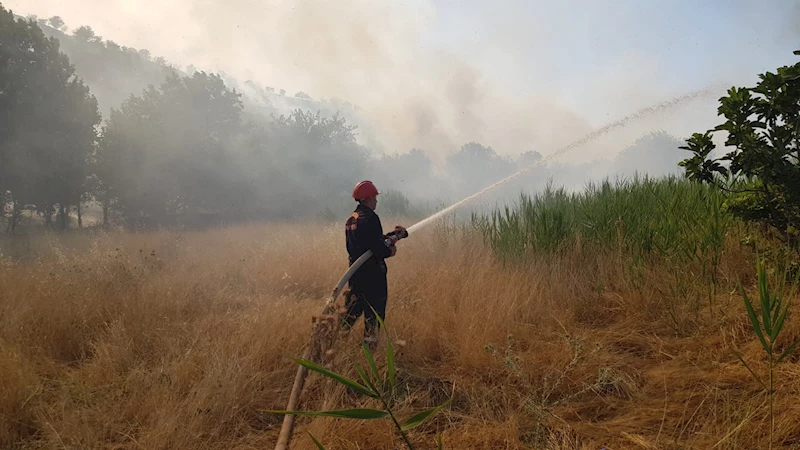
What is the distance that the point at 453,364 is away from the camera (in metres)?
3.11

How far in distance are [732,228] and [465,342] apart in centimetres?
307

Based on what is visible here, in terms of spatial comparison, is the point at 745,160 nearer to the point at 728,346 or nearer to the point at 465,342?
the point at 728,346

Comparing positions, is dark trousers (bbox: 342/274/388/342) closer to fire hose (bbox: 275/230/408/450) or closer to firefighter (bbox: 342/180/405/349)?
firefighter (bbox: 342/180/405/349)

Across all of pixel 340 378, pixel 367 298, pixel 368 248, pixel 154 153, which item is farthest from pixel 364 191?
pixel 154 153

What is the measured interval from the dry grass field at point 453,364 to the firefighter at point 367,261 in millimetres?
210

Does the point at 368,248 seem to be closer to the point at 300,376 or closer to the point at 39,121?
the point at 300,376

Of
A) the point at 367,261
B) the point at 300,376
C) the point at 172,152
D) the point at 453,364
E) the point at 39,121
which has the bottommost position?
the point at 453,364

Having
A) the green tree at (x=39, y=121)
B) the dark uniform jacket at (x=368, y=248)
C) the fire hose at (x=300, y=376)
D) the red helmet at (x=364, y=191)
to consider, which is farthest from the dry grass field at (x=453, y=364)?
the green tree at (x=39, y=121)

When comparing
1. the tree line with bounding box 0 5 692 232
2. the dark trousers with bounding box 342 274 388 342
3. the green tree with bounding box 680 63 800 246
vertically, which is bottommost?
the dark trousers with bounding box 342 274 388 342

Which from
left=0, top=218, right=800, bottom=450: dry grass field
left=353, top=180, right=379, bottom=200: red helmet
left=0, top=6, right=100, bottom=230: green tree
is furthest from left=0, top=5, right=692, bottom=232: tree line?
left=353, top=180, right=379, bottom=200: red helmet

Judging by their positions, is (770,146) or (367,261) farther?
(367,261)

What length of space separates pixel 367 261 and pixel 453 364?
1.15 meters

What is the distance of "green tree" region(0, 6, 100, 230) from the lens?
1329 centimetres

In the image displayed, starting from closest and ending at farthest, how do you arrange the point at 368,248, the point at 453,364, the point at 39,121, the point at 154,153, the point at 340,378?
the point at 340,378 → the point at 453,364 → the point at 368,248 → the point at 39,121 → the point at 154,153
